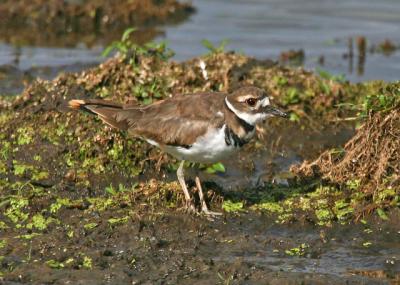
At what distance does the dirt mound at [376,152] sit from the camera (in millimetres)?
8953

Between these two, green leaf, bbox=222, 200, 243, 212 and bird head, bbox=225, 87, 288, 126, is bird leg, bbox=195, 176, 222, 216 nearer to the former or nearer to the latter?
green leaf, bbox=222, 200, 243, 212

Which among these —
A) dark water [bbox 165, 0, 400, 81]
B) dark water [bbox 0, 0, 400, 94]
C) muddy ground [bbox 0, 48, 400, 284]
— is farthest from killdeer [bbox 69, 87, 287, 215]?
dark water [bbox 165, 0, 400, 81]

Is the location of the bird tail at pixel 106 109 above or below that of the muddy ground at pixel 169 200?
above

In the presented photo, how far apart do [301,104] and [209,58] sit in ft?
4.50

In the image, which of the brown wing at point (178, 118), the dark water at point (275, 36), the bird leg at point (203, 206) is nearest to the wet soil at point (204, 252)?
the bird leg at point (203, 206)

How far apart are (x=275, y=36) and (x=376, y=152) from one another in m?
8.41

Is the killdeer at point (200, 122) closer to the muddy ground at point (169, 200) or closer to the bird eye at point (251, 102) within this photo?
the bird eye at point (251, 102)

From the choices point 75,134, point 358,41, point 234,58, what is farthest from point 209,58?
point 358,41

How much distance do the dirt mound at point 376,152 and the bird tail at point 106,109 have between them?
7.41ft

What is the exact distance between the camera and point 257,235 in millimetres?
8367

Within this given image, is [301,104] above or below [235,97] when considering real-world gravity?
below

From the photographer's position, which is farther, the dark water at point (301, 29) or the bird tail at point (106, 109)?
the dark water at point (301, 29)

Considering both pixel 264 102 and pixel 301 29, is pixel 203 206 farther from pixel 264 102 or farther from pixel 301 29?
pixel 301 29

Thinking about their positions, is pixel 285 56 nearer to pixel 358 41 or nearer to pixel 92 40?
pixel 358 41
